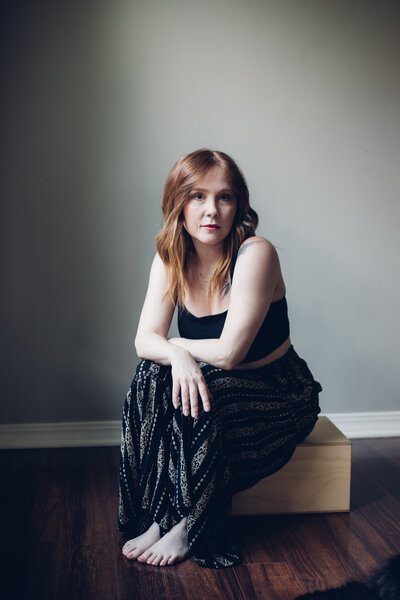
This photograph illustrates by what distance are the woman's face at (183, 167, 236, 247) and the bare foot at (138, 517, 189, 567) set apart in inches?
34.3

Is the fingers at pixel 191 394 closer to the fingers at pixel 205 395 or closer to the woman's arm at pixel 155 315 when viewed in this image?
the fingers at pixel 205 395

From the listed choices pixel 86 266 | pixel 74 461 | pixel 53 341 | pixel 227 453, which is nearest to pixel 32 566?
pixel 227 453

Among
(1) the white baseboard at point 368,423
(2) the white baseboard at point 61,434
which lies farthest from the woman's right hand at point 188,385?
(1) the white baseboard at point 368,423

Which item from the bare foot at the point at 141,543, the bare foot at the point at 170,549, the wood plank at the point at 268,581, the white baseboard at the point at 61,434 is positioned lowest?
the white baseboard at the point at 61,434

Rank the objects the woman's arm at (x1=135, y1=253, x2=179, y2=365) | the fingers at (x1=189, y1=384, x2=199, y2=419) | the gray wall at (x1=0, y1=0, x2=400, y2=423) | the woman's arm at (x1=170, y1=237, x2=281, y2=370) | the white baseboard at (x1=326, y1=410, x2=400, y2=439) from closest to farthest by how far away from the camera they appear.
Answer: the fingers at (x1=189, y1=384, x2=199, y2=419) < the woman's arm at (x1=170, y1=237, x2=281, y2=370) < the woman's arm at (x1=135, y1=253, x2=179, y2=365) < the gray wall at (x1=0, y1=0, x2=400, y2=423) < the white baseboard at (x1=326, y1=410, x2=400, y2=439)

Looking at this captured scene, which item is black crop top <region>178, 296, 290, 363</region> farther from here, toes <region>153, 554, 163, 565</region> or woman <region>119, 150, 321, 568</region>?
toes <region>153, 554, 163, 565</region>

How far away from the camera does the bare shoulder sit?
6.22 ft

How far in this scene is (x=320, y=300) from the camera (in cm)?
271

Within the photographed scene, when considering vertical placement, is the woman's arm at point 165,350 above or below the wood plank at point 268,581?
above

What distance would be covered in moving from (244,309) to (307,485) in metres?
0.65

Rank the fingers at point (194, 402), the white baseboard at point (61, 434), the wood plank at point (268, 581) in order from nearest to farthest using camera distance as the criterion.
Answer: the wood plank at point (268, 581) < the fingers at point (194, 402) < the white baseboard at point (61, 434)

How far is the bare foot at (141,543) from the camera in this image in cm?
176

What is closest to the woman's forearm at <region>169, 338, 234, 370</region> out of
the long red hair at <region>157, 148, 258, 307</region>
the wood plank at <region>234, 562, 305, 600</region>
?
the long red hair at <region>157, 148, 258, 307</region>

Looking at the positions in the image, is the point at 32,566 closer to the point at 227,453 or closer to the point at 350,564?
the point at 227,453
